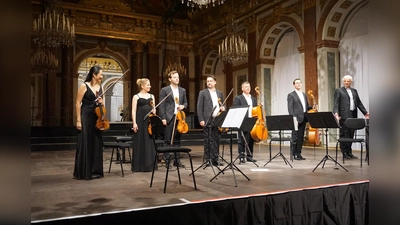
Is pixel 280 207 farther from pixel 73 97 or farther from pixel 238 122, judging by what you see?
pixel 73 97

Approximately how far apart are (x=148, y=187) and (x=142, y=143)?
128 centimetres

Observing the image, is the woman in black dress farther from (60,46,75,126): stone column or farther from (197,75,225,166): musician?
(60,46,75,126): stone column

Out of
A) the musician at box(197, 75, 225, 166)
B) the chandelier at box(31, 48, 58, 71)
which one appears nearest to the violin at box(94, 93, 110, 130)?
the musician at box(197, 75, 225, 166)

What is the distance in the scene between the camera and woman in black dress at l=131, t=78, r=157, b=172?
5.08 m

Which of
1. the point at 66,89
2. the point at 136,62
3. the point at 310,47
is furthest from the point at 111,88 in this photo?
the point at 310,47

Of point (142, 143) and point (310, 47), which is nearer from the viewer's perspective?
point (142, 143)

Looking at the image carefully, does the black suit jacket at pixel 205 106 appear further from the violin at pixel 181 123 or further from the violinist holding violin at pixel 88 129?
the violinist holding violin at pixel 88 129

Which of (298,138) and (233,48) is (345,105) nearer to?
(298,138)

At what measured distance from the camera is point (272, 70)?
11.9m

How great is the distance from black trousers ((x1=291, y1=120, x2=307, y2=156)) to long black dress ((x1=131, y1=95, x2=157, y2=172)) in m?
2.83

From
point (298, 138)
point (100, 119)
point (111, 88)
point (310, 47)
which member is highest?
point (310, 47)

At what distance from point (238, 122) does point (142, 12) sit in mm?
12243

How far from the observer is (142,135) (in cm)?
510

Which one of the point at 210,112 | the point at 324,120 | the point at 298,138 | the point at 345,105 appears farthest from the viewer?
the point at 298,138
